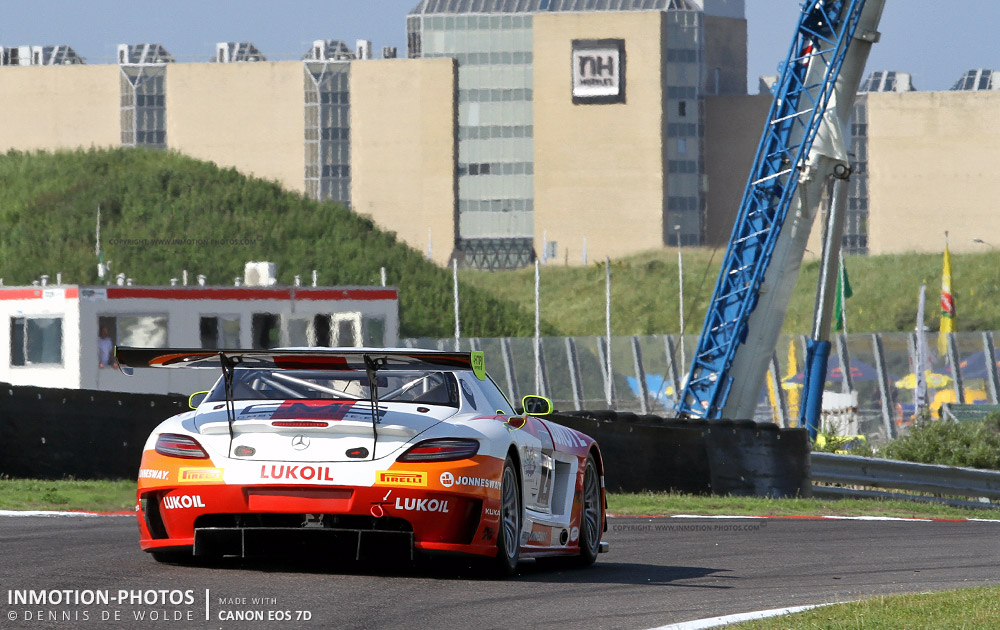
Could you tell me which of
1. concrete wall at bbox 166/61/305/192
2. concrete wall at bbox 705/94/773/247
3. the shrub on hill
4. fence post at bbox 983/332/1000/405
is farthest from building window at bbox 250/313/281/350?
concrete wall at bbox 705/94/773/247

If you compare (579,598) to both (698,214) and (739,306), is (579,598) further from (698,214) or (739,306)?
(698,214)

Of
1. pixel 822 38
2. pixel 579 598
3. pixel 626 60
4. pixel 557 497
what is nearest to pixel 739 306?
pixel 822 38

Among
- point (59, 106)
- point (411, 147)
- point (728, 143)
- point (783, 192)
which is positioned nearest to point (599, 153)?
point (728, 143)

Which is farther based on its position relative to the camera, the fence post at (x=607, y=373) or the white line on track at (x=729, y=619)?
the fence post at (x=607, y=373)

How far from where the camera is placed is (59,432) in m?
16.6

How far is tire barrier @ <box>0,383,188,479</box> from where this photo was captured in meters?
16.3

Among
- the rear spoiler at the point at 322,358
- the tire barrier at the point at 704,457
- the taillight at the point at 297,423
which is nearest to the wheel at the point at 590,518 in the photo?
the rear spoiler at the point at 322,358

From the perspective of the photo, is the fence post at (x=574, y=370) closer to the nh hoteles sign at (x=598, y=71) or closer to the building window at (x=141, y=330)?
the building window at (x=141, y=330)

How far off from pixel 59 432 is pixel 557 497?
823 centimetres

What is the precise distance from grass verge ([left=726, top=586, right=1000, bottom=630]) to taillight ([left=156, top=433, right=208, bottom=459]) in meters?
2.88

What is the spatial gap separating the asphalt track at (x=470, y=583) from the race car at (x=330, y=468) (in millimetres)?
208

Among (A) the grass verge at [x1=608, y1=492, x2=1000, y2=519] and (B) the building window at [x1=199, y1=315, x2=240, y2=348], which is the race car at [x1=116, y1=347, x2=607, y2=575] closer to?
(A) the grass verge at [x1=608, y1=492, x2=1000, y2=519]

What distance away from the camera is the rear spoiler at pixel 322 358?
324 inches

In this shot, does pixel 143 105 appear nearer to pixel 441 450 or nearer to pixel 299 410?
pixel 299 410
